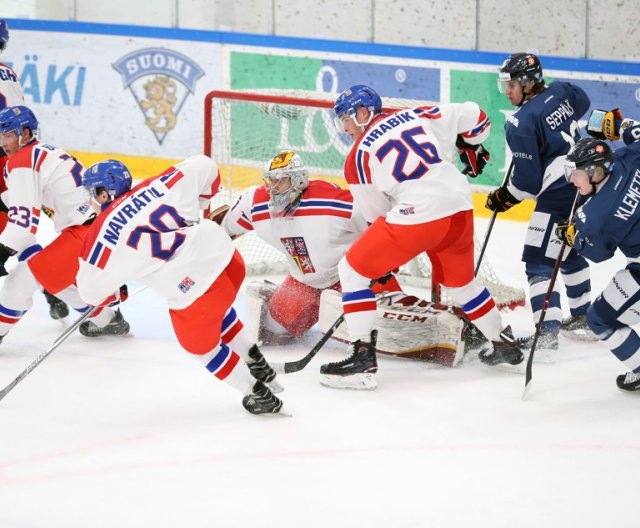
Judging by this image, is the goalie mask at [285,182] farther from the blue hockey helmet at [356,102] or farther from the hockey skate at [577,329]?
A: the hockey skate at [577,329]

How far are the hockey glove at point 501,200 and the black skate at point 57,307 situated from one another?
6.62ft

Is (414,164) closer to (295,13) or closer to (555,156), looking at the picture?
(555,156)

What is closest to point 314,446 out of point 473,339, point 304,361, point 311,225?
point 304,361

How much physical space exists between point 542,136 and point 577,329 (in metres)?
0.95

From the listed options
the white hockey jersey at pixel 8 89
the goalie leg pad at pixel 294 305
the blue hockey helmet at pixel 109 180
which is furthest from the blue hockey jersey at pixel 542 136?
the white hockey jersey at pixel 8 89

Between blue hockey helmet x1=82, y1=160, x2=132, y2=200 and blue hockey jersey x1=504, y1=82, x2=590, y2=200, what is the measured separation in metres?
1.69

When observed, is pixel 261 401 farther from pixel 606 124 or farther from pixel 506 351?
pixel 606 124

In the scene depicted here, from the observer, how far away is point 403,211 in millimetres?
4141

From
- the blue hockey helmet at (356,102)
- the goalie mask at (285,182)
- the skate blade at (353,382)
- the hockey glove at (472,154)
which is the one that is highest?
the blue hockey helmet at (356,102)

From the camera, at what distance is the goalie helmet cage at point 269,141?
592 centimetres

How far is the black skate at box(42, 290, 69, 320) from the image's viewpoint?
5242mm

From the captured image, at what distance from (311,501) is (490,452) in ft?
2.29

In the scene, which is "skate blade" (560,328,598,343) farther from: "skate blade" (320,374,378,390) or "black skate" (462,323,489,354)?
"skate blade" (320,374,378,390)

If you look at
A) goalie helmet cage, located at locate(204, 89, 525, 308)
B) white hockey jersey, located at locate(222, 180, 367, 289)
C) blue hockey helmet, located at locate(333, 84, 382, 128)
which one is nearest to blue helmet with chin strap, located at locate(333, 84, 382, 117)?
blue hockey helmet, located at locate(333, 84, 382, 128)
